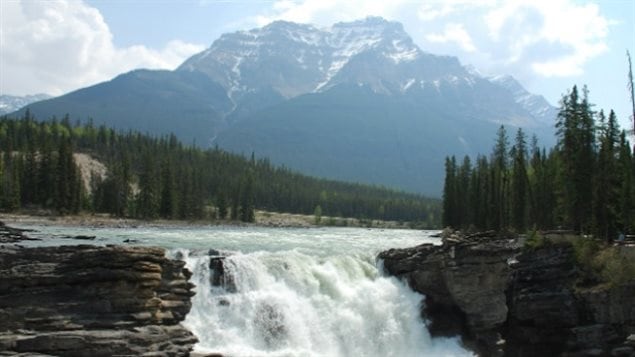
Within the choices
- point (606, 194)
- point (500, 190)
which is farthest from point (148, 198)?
point (606, 194)

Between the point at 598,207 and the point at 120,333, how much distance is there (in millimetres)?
42602

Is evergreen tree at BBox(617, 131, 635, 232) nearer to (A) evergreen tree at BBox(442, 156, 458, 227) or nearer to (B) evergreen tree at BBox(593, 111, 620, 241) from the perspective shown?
(B) evergreen tree at BBox(593, 111, 620, 241)

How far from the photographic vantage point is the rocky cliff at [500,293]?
149 ft

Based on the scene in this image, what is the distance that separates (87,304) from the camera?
31.4 meters

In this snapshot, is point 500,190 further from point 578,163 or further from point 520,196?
point 578,163

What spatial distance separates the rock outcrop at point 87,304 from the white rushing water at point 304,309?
157 inches

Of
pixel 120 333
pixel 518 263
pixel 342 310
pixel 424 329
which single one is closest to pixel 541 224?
pixel 518 263

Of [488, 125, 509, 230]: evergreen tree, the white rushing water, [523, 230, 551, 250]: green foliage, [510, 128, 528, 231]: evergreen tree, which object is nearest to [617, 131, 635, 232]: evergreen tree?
[523, 230, 551, 250]: green foliage

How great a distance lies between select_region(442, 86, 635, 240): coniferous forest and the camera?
5709cm

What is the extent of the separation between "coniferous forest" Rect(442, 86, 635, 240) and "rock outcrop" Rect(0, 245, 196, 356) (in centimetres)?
3937

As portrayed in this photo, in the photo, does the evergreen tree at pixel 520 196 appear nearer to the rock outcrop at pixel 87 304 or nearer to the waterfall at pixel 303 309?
the waterfall at pixel 303 309

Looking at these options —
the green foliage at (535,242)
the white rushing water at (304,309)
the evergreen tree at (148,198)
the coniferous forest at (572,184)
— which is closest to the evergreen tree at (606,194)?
the coniferous forest at (572,184)

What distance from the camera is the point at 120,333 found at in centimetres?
3058

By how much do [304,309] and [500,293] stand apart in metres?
15.8
